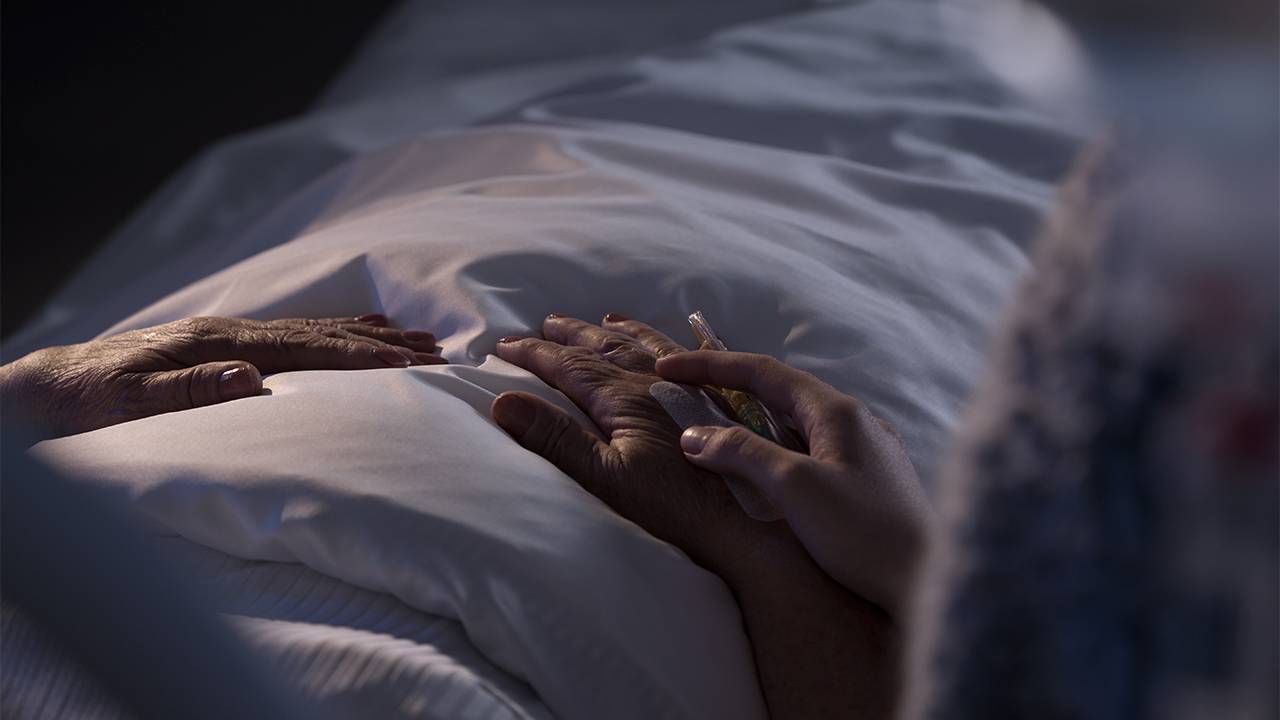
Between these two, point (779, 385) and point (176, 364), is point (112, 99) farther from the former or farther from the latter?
point (779, 385)

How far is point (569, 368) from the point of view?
0.77m

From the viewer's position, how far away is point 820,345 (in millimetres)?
845

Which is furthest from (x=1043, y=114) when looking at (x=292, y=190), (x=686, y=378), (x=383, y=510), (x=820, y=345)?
(x=383, y=510)

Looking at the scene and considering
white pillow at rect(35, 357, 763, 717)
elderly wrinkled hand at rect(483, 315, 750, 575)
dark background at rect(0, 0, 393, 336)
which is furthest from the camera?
dark background at rect(0, 0, 393, 336)

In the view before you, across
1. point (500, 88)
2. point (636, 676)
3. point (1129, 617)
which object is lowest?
point (636, 676)

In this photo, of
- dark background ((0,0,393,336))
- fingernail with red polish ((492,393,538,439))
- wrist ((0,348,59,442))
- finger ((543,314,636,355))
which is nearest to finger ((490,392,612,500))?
fingernail with red polish ((492,393,538,439))

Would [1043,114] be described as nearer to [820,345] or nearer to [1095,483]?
[820,345]

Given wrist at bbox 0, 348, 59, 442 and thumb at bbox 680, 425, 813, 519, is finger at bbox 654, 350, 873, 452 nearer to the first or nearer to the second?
thumb at bbox 680, 425, 813, 519

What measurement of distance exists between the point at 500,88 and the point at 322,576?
3.53ft

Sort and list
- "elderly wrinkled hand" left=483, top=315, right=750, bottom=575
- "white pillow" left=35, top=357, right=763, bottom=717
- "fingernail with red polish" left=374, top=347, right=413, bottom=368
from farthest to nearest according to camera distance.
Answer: "fingernail with red polish" left=374, top=347, right=413, bottom=368
"elderly wrinkled hand" left=483, top=315, right=750, bottom=575
"white pillow" left=35, top=357, right=763, bottom=717

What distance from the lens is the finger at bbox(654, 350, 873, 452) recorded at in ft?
2.30

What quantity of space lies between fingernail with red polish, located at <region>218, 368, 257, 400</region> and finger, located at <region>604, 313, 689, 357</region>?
0.83 ft

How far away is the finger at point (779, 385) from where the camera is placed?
700 mm

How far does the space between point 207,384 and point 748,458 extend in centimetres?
35
